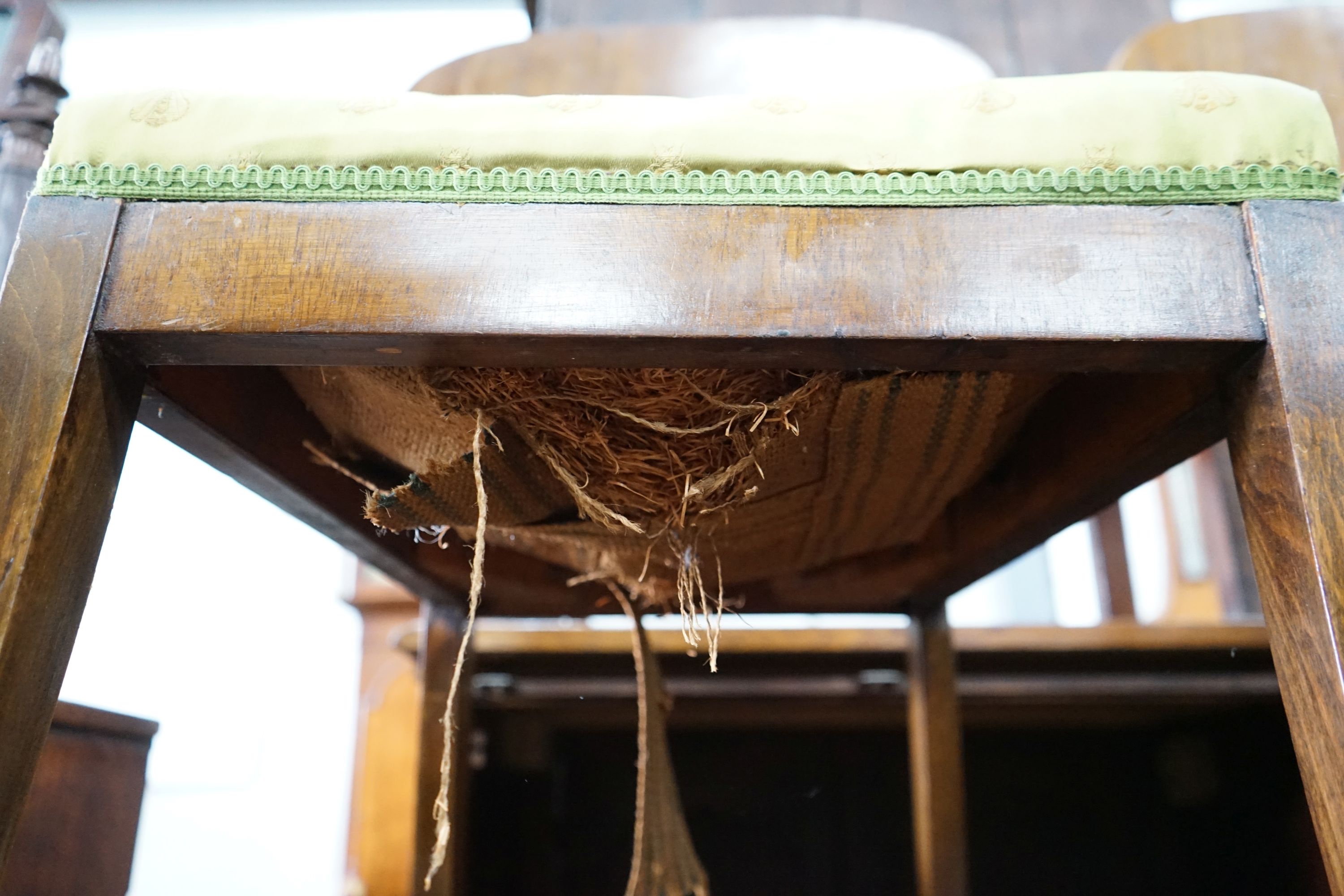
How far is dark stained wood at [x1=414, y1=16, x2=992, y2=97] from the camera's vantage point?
1.26m

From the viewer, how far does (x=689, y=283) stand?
487 millimetres

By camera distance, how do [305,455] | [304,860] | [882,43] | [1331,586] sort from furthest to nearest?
[304,860], [882,43], [305,455], [1331,586]

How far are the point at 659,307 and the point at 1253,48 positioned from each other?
1.12m

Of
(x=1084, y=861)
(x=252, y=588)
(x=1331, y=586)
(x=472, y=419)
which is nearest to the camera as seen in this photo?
(x=1331, y=586)

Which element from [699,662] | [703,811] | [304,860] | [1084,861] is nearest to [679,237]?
[699,662]

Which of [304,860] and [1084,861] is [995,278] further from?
[304,860]

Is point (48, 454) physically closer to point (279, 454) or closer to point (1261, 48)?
point (279, 454)

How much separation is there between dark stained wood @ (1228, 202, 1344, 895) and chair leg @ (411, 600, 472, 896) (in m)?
0.79

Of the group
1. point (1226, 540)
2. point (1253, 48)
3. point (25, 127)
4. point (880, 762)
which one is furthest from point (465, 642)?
point (1226, 540)

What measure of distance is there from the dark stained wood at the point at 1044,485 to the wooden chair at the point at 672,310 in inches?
3.6

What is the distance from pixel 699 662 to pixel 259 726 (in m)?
1.03

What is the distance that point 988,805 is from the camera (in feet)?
4.80

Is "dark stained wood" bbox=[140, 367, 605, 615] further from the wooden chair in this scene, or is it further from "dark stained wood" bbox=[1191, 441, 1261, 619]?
"dark stained wood" bbox=[1191, 441, 1261, 619]

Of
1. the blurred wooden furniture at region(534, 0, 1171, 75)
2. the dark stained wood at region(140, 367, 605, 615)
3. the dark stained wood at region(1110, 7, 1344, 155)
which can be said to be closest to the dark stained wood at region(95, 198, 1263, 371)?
the dark stained wood at region(140, 367, 605, 615)
